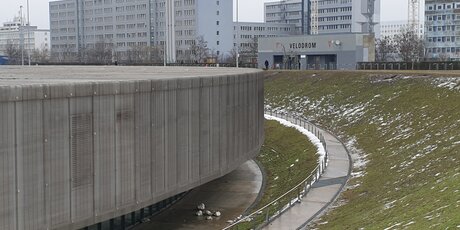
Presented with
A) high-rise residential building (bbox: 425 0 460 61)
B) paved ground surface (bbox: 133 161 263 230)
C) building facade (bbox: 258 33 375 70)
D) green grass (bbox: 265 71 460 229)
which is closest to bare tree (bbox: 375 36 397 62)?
building facade (bbox: 258 33 375 70)

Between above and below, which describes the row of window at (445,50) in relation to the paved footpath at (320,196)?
above

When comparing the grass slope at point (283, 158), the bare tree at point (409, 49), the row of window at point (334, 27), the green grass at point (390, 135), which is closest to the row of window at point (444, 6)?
the row of window at point (334, 27)

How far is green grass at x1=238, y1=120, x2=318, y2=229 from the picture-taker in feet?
101

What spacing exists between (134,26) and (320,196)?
152m

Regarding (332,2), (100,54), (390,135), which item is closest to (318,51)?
(390,135)

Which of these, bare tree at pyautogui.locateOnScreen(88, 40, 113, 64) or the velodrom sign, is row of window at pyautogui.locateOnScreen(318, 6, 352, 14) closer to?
bare tree at pyautogui.locateOnScreen(88, 40, 113, 64)

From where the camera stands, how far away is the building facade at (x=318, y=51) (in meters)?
78.5

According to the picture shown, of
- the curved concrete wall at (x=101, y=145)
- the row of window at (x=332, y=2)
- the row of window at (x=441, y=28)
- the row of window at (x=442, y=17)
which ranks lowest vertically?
the curved concrete wall at (x=101, y=145)

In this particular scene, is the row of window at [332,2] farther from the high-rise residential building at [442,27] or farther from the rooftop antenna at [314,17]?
the high-rise residential building at [442,27]

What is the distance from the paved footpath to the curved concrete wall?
3760mm

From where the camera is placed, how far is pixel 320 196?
26.0 m

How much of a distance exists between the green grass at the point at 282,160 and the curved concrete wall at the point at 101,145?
397 cm

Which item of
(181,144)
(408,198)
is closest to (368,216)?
(408,198)

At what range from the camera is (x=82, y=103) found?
18.1m
